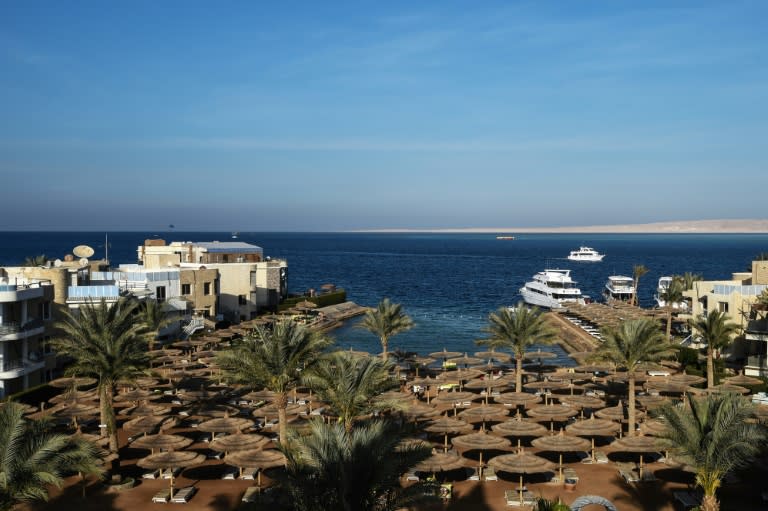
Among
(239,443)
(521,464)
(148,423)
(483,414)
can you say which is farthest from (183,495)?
(483,414)

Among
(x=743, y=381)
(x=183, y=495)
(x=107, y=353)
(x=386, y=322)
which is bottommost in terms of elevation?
(x=183, y=495)

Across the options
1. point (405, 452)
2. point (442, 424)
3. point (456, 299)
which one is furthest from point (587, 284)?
point (405, 452)

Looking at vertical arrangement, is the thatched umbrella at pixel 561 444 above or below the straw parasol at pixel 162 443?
above

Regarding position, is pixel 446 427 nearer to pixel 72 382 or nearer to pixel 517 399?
pixel 517 399

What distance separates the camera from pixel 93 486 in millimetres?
28797

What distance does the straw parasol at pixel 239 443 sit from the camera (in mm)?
29078

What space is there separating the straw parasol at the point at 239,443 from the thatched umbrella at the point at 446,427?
7.28m

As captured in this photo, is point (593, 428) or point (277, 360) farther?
point (593, 428)

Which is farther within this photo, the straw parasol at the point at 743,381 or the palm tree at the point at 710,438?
the straw parasol at the point at 743,381

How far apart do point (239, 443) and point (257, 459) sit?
204 cm

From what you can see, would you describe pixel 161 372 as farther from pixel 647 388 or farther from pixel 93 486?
pixel 647 388

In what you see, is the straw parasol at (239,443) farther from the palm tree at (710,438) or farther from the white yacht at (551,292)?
the white yacht at (551,292)

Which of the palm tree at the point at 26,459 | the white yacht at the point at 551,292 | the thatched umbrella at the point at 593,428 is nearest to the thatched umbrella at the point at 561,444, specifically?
the thatched umbrella at the point at 593,428

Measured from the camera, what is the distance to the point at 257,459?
27531 millimetres
